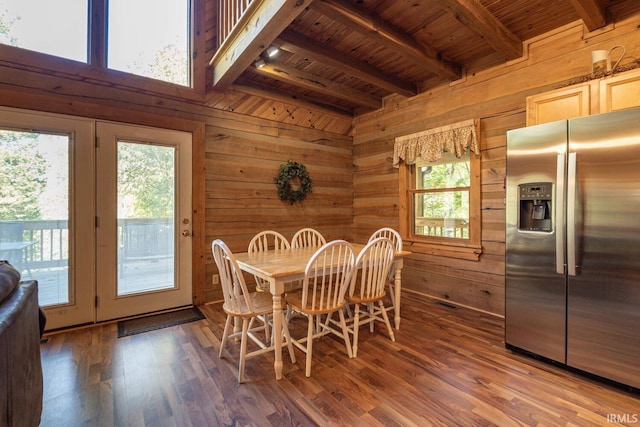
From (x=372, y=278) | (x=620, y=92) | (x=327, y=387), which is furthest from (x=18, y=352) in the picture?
(x=620, y=92)

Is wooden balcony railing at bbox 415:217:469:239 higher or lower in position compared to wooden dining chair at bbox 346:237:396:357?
higher

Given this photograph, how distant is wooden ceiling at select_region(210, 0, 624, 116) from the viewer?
2307 millimetres

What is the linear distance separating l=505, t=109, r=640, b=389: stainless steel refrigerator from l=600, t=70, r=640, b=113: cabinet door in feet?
1.21

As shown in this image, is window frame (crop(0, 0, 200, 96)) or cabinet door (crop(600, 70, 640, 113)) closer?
cabinet door (crop(600, 70, 640, 113))

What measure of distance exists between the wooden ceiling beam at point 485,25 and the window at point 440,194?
0.85m

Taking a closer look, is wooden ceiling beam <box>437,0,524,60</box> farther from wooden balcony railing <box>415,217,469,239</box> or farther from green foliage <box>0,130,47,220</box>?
green foliage <box>0,130,47,220</box>

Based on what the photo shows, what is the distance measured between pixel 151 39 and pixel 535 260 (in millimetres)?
4136

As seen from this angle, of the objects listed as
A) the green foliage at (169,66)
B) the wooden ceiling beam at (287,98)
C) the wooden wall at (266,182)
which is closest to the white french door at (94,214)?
the wooden wall at (266,182)

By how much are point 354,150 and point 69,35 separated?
355 cm

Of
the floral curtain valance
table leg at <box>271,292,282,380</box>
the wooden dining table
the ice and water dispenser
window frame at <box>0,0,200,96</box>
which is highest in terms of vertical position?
window frame at <box>0,0,200,96</box>

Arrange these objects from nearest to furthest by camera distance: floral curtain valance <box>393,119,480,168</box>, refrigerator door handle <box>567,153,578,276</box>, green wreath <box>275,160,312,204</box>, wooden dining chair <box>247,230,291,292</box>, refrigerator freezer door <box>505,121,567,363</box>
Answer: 1. refrigerator door handle <box>567,153,578,276</box>
2. refrigerator freezer door <box>505,121,567,363</box>
3. wooden dining chair <box>247,230,291,292</box>
4. floral curtain valance <box>393,119,480,168</box>
5. green wreath <box>275,160,312,204</box>

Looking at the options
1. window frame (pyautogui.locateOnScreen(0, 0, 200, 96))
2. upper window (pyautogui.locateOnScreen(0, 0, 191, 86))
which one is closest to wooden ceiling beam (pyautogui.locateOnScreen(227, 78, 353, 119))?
window frame (pyautogui.locateOnScreen(0, 0, 200, 96))

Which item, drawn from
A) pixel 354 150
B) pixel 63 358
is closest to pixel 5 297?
pixel 63 358

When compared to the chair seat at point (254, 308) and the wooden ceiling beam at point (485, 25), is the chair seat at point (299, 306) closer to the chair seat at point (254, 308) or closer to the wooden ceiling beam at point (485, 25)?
the chair seat at point (254, 308)
